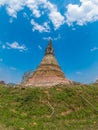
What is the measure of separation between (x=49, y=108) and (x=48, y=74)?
56.3 feet

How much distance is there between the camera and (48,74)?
45.4 metres

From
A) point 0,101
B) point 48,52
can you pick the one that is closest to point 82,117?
point 0,101

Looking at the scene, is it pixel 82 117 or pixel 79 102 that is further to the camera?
pixel 79 102

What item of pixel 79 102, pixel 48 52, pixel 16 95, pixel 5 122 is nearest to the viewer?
pixel 5 122

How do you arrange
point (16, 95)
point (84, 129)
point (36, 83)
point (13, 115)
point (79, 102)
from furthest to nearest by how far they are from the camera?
point (36, 83), point (16, 95), point (79, 102), point (13, 115), point (84, 129)

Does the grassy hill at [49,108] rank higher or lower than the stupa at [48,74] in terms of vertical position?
lower

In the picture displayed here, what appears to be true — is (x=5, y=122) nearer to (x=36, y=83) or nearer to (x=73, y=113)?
(x=73, y=113)

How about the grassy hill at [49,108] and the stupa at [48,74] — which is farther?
the stupa at [48,74]

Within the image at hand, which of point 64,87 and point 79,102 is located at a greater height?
point 64,87

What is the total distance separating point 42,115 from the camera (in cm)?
2714

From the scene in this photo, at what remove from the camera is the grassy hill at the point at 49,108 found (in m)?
23.8

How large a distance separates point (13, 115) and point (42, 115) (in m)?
3.09

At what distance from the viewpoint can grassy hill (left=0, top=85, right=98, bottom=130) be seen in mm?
23812

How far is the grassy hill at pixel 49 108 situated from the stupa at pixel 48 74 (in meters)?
9.53
